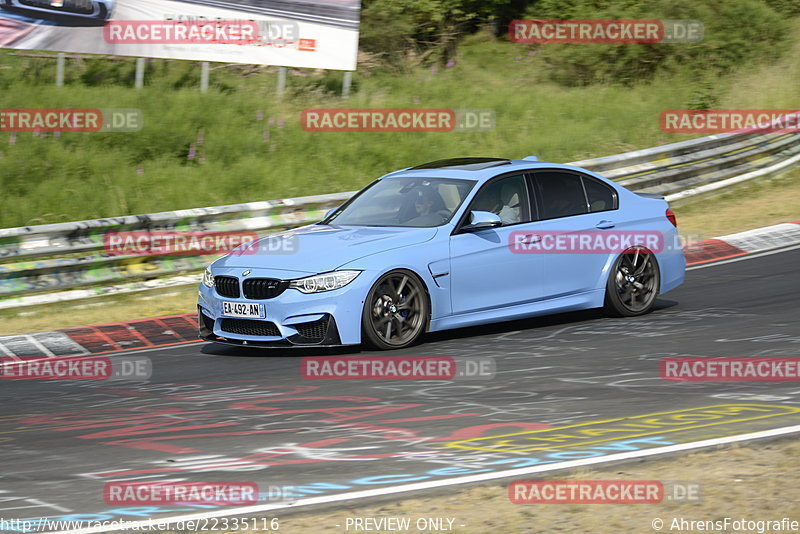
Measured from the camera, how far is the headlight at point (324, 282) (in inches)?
356

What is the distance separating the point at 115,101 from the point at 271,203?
589 cm


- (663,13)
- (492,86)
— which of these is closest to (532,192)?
(492,86)

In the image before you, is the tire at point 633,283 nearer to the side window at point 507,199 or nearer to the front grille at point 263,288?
the side window at point 507,199

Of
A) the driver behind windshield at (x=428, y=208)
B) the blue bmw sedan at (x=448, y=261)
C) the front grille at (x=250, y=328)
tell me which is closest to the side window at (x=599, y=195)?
the blue bmw sedan at (x=448, y=261)

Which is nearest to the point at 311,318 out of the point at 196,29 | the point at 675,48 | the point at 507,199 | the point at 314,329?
the point at 314,329

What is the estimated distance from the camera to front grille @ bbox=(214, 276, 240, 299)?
31.0 feet

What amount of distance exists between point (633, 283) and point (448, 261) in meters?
2.24

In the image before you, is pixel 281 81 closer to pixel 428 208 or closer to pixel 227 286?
pixel 428 208

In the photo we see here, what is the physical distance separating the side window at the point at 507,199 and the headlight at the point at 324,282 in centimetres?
162

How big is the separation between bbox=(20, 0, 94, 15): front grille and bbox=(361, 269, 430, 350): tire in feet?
37.7

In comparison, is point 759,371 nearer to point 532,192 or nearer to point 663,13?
point 532,192

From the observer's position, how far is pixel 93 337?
11.2m

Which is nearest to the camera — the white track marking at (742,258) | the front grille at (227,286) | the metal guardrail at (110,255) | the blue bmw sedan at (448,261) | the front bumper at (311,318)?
the front bumper at (311,318)

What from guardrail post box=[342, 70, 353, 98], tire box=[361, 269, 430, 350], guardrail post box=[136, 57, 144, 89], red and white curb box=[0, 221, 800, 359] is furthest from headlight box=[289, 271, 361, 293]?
guardrail post box=[342, 70, 353, 98]
